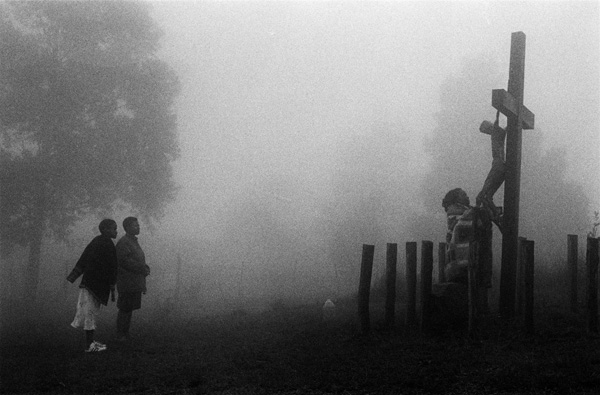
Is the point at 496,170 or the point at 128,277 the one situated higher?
the point at 496,170

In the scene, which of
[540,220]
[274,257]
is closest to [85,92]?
[274,257]

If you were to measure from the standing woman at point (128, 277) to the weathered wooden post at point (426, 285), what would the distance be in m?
5.30

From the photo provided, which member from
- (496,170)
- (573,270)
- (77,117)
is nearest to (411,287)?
(496,170)

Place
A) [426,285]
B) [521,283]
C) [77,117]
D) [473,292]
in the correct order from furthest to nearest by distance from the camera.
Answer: [77,117] → [426,285] → [521,283] → [473,292]

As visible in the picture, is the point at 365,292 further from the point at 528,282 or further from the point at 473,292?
the point at 528,282

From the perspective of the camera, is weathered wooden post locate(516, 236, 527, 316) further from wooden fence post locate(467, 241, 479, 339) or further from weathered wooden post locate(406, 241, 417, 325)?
weathered wooden post locate(406, 241, 417, 325)

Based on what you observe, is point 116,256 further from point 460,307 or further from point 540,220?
point 540,220

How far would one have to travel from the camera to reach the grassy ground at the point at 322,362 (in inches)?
233

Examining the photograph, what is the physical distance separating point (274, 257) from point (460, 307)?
74.4 ft

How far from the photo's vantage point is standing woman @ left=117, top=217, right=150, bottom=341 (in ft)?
35.8

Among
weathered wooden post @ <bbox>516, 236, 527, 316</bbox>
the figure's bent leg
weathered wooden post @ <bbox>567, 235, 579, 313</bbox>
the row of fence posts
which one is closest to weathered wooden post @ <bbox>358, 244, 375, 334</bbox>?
the row of fence posts

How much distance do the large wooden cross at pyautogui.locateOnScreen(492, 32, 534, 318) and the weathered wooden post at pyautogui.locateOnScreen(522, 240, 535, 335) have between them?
36.3 inches

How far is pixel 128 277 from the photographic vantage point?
11.0 m

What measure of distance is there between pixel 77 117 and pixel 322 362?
16.2m
